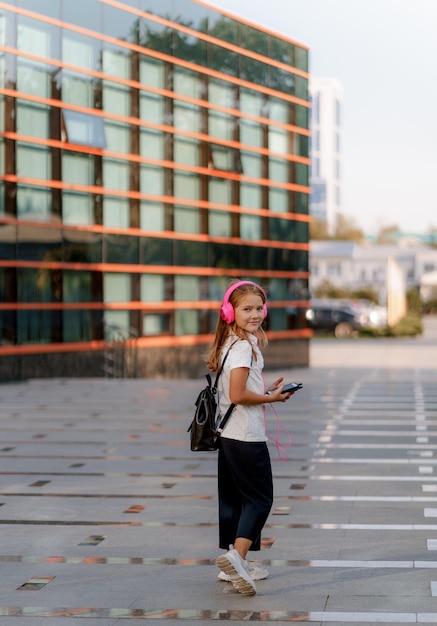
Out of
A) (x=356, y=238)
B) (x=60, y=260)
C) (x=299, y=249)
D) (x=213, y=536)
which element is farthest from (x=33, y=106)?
(x=356, y=238)

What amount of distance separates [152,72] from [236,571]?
2438 cm

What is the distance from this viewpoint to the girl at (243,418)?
6500mm

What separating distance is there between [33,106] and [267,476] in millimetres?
20212

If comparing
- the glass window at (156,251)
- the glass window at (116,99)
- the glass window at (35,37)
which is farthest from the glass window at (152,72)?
the glass window at (156,251)

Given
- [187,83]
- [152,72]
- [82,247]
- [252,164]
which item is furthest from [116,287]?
[252,164]

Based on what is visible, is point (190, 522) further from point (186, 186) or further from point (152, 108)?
point (186, 186)

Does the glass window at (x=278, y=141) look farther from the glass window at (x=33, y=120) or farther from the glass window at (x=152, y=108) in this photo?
the glass window at (x=33, y=120)

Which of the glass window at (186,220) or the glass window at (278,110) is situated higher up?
the glass window at (278,110)

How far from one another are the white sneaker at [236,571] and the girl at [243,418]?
35 millimetres

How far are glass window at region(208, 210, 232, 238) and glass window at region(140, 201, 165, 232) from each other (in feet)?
7.15

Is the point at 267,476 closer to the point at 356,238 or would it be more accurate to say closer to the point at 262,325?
the point at 262,325

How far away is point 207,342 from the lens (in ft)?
104

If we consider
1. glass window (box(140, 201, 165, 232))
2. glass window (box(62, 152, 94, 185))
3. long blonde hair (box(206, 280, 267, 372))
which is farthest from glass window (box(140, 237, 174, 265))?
long blonde hair (box(206, 280, 267, 372))

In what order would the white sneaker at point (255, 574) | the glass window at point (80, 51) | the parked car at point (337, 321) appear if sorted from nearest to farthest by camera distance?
the white sneaker at point (255, 574), the glass window at point (80, 51), the parked car at point (337, 321)
